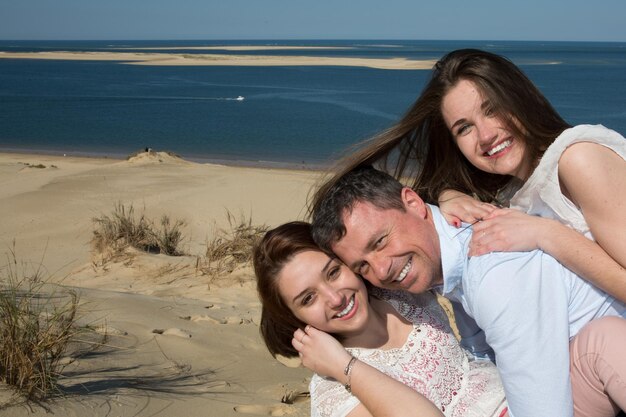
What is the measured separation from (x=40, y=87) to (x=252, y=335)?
39.0m

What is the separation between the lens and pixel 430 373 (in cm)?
285

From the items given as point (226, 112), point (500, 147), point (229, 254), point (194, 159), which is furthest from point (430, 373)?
point (226, 112)

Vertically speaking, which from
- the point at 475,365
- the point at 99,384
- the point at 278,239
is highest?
the point at 278,239

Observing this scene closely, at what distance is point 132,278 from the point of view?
23.7 ft

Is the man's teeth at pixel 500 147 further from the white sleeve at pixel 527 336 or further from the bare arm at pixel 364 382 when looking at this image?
the bare arm at pixel 364 382

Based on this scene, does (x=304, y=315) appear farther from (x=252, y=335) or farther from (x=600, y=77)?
(x=600, y=77)

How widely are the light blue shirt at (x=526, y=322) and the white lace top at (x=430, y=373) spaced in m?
0.26

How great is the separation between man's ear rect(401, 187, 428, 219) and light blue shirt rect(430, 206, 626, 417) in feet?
1.00

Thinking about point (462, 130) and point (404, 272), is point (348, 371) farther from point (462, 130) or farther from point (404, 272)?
point (462, 130)

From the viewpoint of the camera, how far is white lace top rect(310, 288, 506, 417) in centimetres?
280

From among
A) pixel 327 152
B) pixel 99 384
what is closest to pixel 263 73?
pixel 327 152

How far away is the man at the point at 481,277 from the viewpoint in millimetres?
2443

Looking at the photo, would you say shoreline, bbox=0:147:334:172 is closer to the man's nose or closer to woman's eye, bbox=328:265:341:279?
woman's eye, bbox=328:265:341:279

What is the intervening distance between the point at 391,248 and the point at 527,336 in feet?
1.85
